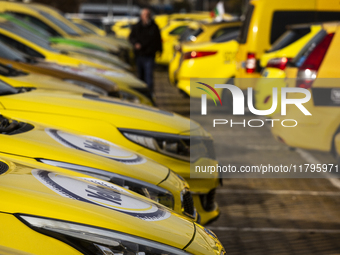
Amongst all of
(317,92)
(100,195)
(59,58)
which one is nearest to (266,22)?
(317,92)

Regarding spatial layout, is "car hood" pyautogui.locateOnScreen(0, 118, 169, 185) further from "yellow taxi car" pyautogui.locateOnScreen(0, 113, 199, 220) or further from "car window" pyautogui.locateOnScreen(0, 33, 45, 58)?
"car window" pyautogui.locateOnScreen(0, 33, 45, 58)

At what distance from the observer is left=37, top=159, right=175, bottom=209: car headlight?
293cm

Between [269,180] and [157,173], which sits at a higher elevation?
[157,173]

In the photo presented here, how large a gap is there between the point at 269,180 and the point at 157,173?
3.10 metres

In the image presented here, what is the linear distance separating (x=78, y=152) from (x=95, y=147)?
0.33m

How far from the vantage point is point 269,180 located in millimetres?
6129

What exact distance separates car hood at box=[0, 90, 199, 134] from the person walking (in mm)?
6172

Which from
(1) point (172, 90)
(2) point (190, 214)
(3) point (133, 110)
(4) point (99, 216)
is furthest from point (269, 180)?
(1) point (172, 90)

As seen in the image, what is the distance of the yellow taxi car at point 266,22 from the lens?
8.59m

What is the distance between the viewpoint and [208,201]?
416cm

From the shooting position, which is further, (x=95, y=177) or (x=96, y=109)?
(x=96, y=109)

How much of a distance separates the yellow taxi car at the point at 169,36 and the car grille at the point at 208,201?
13910mm

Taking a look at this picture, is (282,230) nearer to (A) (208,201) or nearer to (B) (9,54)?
(A) (208,201)

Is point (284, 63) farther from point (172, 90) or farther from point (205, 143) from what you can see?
point (172, 90)
